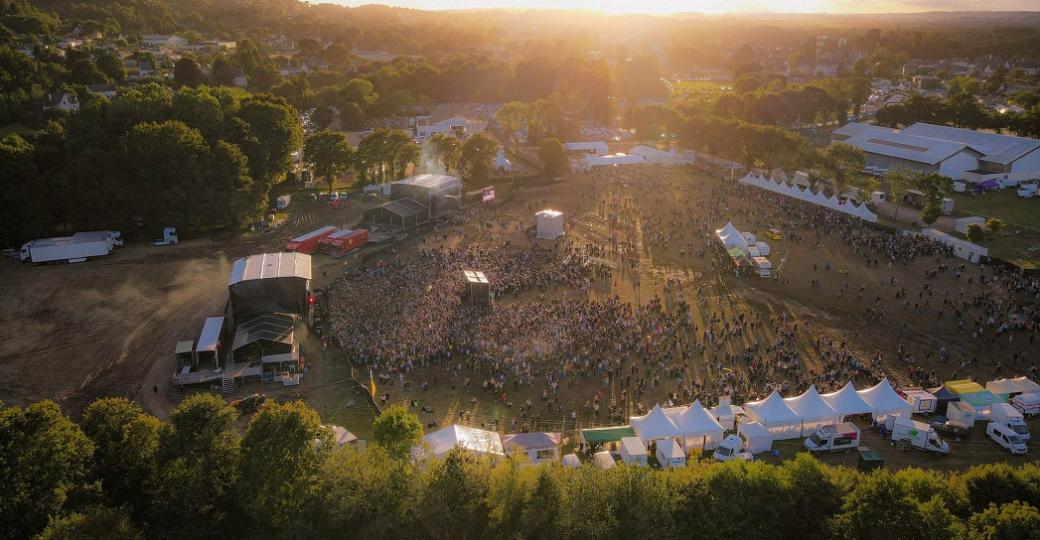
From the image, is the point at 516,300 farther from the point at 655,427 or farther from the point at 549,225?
the point at 655,427

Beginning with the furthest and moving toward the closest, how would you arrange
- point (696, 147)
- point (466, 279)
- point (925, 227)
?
point (696, 147) → point (925, 227) → point (466, 279)

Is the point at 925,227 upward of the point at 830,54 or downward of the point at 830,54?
downward

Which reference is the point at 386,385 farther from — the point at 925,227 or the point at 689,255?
the point at 925,227

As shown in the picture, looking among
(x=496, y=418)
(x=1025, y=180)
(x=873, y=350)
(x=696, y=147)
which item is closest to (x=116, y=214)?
(x=496, y=418)

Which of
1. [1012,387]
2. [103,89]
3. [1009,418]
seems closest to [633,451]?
[1009,418]

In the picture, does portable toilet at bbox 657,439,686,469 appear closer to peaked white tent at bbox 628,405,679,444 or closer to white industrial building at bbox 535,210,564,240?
peaked white tent at bbox 628,405,679,444

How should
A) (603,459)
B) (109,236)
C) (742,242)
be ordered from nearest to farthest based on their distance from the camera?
(603,459) → (109,236) → (742,242)

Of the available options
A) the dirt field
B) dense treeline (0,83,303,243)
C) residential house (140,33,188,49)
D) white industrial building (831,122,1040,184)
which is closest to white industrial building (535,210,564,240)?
the dirt field
